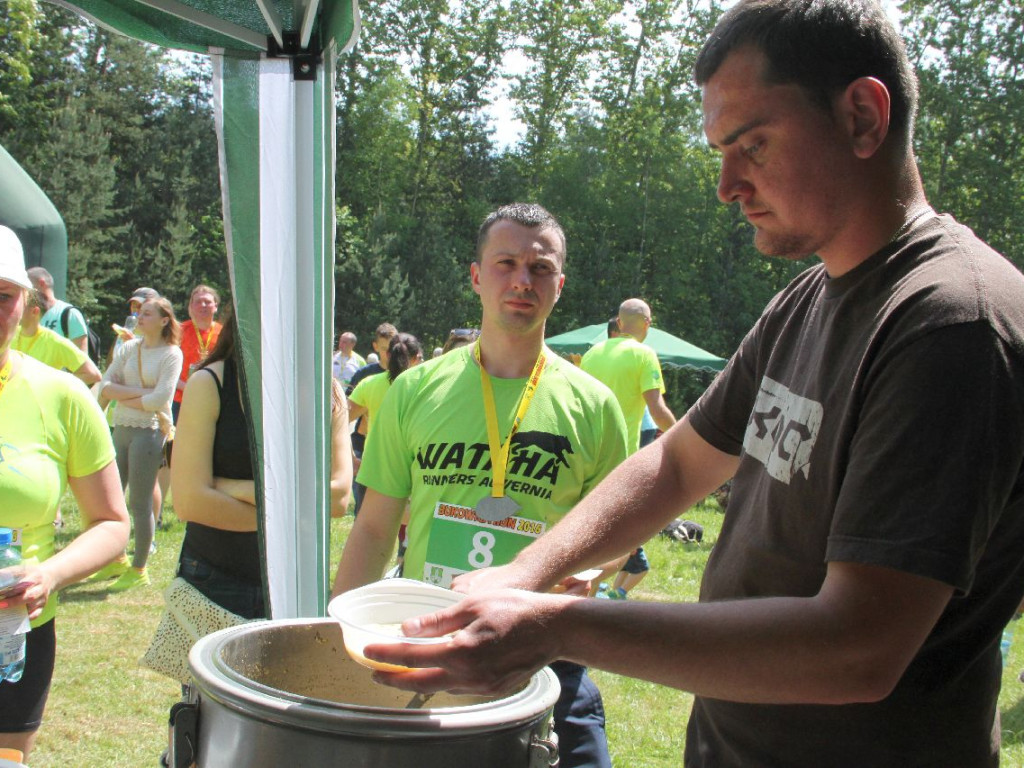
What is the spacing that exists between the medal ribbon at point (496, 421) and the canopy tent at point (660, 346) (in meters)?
14.3

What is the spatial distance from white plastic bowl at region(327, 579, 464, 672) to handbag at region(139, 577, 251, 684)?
183 cm

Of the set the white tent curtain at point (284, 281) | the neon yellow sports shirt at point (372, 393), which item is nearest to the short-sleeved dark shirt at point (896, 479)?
the white tent curtain at point (284, 281)

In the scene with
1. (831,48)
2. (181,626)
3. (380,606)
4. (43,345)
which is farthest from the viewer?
(43,345)

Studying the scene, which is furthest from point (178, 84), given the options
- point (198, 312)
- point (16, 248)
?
point (16, 248)

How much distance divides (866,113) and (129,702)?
15.8 feet

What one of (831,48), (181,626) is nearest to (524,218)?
(831,48)

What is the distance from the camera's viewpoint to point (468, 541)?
268cm

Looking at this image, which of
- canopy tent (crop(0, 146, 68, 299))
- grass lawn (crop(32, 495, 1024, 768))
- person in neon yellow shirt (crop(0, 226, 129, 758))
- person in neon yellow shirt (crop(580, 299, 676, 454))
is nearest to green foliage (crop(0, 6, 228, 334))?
canopy tent (crop(0, 146, 68, 299))

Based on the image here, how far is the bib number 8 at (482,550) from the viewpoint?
2.66m

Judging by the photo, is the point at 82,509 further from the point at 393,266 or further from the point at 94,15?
the point at 393,266

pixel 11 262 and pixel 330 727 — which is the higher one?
pixel 11 262

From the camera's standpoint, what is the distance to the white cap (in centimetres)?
279

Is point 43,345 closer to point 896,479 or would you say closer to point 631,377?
point 631,377

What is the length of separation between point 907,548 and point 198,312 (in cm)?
813
